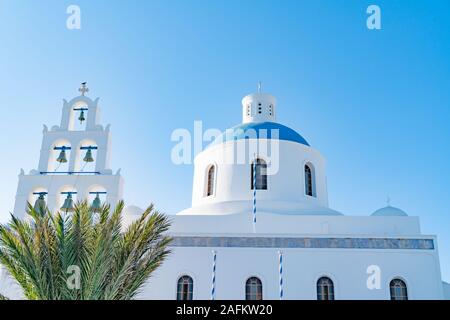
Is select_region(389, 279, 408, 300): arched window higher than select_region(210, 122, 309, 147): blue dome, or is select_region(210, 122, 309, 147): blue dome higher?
select_region(210, 122, 309, 147): blue dome

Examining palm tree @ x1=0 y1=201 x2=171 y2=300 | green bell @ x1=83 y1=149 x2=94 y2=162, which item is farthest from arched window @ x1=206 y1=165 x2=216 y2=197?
palm tree @ x1=0 y1=201 x2=171 y2=300

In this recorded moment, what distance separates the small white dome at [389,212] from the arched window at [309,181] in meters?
2.24

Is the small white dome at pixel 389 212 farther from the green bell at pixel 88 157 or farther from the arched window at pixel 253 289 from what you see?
the green bell at pixel 88 157

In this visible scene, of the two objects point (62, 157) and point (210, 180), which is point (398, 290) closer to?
point (210, 180)

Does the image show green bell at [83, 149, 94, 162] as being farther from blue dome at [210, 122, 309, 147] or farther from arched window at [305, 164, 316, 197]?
arched window at [305, 164, 316, 197]

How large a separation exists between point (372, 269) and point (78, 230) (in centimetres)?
862

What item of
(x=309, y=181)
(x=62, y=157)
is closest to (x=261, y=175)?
(x=309, y=181)

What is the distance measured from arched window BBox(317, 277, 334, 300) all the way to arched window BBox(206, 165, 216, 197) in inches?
209

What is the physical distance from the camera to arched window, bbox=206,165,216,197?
17.2 m

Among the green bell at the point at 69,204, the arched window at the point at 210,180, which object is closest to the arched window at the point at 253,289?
the arched window at the point at 210,180

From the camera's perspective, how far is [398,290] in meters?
13.3

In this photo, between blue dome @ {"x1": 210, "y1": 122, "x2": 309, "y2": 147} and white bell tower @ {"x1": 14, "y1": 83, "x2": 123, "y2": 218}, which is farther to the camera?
blue dome @ {"x1": 210, "y1": 122, "x2": 309, "y2": 147}
